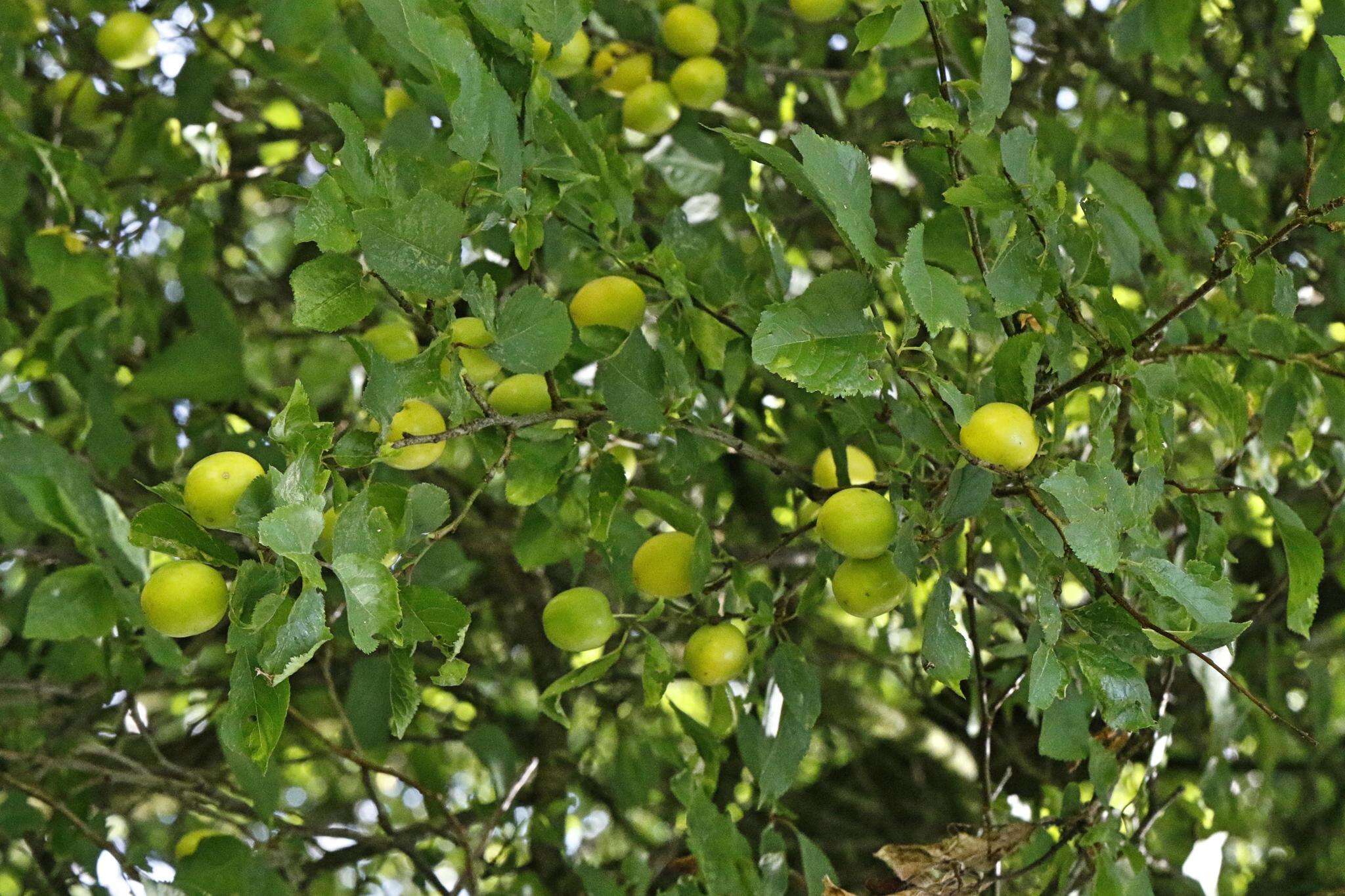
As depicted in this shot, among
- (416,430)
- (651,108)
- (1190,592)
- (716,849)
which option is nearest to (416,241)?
(416,430)

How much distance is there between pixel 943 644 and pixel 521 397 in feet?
1.29

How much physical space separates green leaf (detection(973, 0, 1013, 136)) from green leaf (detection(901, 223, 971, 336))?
14cm

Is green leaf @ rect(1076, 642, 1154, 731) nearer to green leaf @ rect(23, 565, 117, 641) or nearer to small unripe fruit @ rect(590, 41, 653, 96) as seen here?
green leaf @ rect(23, 565, 117, 641)

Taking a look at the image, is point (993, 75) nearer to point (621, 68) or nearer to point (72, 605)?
point (621, 68)

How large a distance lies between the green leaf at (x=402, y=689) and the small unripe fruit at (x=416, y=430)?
148mm

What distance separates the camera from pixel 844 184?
0.74 m

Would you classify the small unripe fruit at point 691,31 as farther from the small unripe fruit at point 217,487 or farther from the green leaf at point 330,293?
the small unripe fruit at point 217,487

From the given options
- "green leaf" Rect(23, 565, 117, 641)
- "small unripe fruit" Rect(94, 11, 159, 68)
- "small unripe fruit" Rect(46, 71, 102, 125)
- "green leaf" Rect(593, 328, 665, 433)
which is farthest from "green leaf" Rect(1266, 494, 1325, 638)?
"small unripe fruit" Rect(46, 71, 102, 125)

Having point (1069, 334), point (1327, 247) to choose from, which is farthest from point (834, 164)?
point (1327, 247)

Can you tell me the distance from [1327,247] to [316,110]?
1.51 m

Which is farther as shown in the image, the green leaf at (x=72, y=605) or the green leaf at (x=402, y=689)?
the green leaf at (x=72, y=605)

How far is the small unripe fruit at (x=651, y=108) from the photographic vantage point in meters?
1.47

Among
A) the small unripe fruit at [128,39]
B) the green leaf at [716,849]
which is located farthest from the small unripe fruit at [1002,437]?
the small unripe fruit at [128,39]

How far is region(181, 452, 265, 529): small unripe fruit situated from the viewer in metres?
0.77
